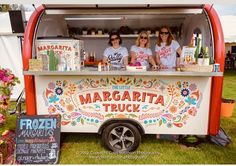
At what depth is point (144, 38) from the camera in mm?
4699

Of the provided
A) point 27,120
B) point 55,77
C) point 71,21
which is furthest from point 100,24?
point 27,120

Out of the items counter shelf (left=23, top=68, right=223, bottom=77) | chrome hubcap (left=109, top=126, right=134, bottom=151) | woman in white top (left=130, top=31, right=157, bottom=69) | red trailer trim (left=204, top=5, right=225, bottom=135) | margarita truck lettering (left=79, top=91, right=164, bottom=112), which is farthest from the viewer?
woman in white top (left=130, top=31, right=157, bottom=69)

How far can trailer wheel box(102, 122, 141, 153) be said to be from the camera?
13.4 ft

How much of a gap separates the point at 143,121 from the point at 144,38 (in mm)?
1392

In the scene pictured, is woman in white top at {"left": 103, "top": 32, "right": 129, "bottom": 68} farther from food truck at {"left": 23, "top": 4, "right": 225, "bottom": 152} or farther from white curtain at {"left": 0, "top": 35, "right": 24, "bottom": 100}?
white curtain at {"left": 0, "top": 35, "right": 24, "bottom": 100}

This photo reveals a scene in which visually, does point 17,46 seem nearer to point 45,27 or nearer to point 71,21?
point 71,21

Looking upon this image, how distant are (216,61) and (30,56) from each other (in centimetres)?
253

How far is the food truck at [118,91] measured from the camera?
393 centimetres

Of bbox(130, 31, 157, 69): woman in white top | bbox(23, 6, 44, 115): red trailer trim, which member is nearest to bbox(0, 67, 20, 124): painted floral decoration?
bbox(23, 6, 44, 115): red trailer trim

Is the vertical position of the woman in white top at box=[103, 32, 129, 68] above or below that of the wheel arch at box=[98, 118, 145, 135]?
above

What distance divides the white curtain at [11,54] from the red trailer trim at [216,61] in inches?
215

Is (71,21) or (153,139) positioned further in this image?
(71,21)

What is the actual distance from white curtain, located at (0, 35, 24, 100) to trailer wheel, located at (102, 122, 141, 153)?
14.8 feet

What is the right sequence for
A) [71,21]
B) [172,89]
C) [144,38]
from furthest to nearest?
[71,21]
[144,38]
[172,89]
